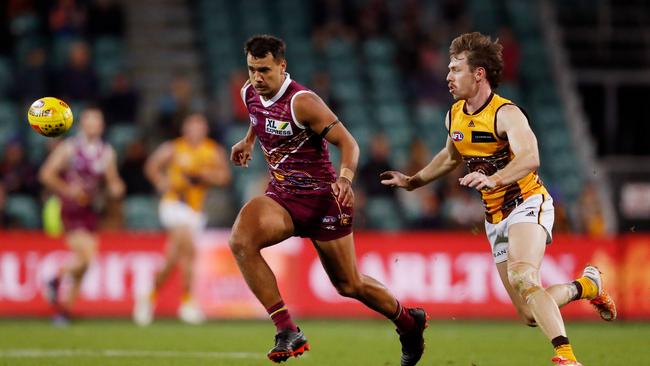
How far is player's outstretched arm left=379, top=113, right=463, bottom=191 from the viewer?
873cm

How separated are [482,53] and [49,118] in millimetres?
3720

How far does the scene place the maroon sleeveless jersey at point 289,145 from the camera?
8.60 metres

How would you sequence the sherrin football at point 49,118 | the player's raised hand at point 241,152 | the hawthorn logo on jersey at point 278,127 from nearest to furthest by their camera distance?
1. the hawthorn logo on jersey at point 278,127
2. the player's raised hand at point 241,152
3. the sherrin football at point 49,118

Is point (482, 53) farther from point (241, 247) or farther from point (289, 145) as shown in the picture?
point (241, 247)

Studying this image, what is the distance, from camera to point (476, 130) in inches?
324

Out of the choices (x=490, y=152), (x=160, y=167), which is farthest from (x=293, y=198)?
(x=160, y=167)

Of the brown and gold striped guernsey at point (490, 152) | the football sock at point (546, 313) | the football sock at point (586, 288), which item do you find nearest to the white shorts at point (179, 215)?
the brown and gold striped guernsey at point (490, 152)

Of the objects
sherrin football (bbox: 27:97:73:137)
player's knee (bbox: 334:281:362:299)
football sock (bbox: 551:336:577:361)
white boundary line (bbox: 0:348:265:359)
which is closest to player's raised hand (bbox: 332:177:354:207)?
player's knee (bbox: 334:281:362:299)

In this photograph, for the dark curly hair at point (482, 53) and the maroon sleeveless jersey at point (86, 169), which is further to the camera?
the maroon sleeveless jersey at point (86, 169)

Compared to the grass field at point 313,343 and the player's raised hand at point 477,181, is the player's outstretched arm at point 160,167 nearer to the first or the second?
the grass field at point 313,343

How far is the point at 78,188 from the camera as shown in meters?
14.6

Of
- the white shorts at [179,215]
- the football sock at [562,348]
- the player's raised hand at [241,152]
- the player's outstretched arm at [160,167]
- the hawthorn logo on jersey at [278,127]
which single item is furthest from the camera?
the player's outstretched arm at [160,167]

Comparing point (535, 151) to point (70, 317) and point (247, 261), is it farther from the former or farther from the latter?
point (70, 317)

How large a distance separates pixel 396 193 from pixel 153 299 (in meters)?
5.33
